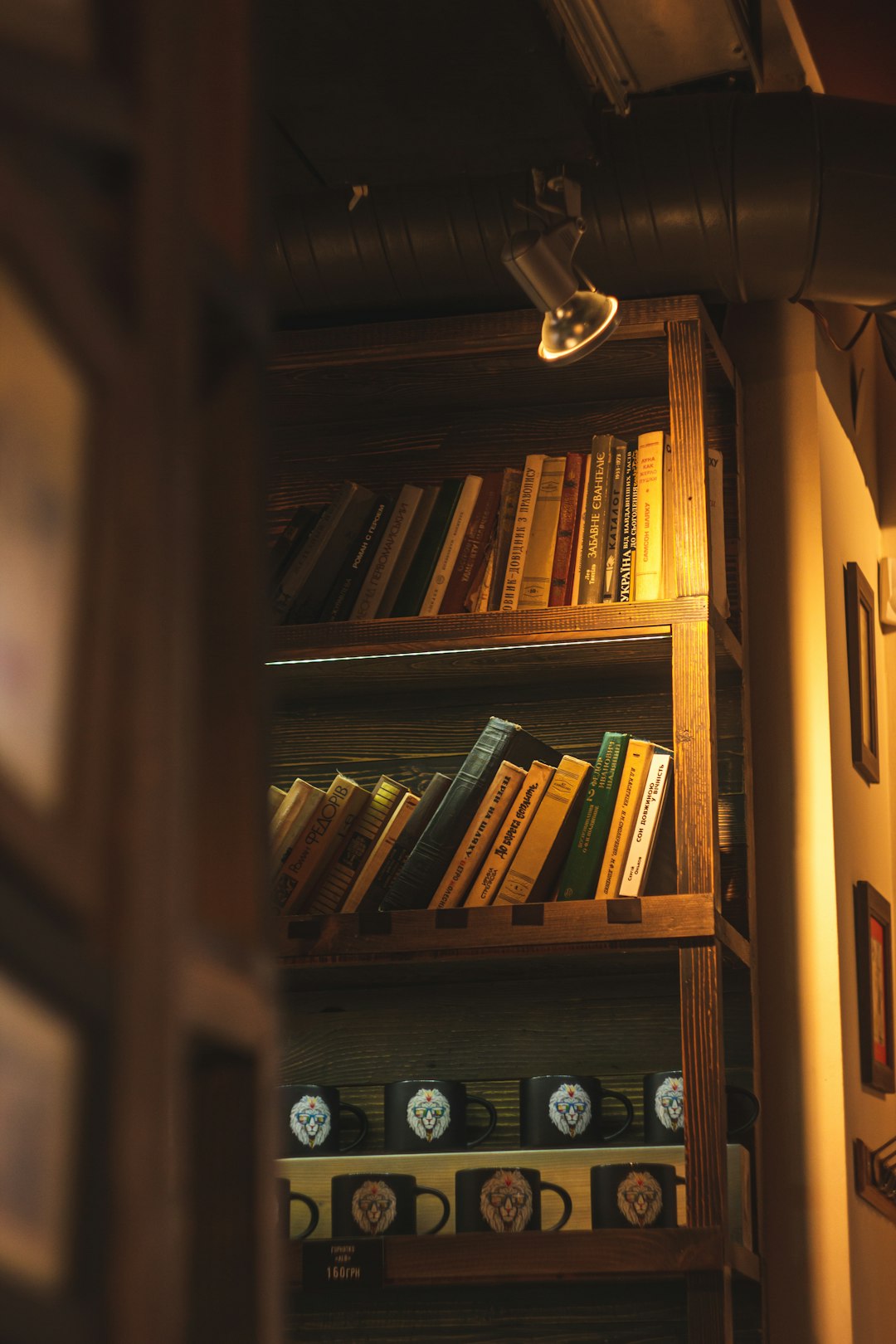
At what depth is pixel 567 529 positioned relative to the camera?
2.67m

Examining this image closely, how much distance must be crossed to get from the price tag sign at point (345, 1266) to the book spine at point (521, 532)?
0.96m

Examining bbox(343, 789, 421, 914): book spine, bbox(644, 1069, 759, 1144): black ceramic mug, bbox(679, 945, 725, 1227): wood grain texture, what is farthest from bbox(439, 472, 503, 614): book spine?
bbox(644, 1069, 759, 1144): black ceramic mug

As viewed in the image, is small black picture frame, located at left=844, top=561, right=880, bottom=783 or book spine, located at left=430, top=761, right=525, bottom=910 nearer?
book spine, located at left=430, top=761, right=525, bottom=910

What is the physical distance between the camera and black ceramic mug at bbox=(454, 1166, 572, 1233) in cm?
234

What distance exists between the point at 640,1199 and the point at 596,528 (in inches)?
39.6

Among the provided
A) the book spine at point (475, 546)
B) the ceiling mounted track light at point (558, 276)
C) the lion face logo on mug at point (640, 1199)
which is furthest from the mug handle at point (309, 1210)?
the ceiling mounted track light at point (558, 276)

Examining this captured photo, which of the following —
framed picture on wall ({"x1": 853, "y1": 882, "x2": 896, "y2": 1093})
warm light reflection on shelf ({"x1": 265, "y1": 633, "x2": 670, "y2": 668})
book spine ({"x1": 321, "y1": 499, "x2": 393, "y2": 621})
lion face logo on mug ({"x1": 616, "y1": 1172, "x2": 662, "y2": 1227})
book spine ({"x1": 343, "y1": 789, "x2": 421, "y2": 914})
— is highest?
book spine ({"x1": 321, "y1": 499, "x2": 393, "y2": 621})

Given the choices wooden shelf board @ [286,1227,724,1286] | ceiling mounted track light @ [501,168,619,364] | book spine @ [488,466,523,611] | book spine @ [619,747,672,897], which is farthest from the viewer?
book spine @ [488,466,523,611]

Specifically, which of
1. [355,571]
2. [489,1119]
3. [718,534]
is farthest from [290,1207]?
[718,534]

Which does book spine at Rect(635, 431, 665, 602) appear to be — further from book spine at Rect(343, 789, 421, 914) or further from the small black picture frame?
the small black picture frame

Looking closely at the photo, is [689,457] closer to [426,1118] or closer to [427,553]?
[427,553]

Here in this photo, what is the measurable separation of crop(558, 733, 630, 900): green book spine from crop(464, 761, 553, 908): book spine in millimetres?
73

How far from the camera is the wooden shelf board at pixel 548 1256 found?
221cm

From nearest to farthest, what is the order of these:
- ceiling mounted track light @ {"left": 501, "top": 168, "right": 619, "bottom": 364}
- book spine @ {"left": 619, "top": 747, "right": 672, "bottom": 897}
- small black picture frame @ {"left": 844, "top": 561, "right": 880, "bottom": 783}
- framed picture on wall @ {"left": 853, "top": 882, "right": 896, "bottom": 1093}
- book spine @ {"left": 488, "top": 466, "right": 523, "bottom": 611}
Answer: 1. ceiling mounted track light @ {"left": 501, "top": 168, "right": 619, "bottom": 364}
2. book spine @ {"left": 619, "top": 747, "right": 672, "bottom": 897}
3. book spine @ {"left": 488, "top": 466, "right": 523, "bottom": 611}
4. framed picture on wall @ {"left": 853, "top": 882, "right": 896, "bottom": 1093}
5. small black picture frame @ {"left": 844, "top": 561, "right": 880, "bottom": 783}
